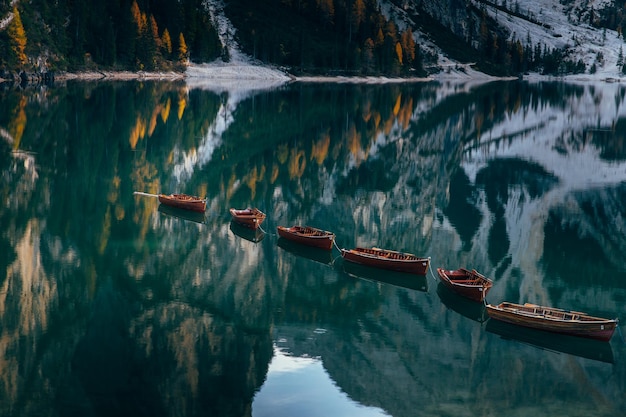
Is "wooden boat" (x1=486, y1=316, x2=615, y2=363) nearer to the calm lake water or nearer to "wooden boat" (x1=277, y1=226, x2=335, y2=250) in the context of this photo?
the calm lake water

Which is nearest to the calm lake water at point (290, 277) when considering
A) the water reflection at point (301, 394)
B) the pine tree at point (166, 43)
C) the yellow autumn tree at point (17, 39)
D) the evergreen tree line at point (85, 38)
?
the water reflection at point (301, 394)

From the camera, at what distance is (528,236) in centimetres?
4528

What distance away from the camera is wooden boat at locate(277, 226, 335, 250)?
4041 centimetres

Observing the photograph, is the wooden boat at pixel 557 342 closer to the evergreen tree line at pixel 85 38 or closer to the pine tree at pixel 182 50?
the evergreen tree line at pixel 85 38

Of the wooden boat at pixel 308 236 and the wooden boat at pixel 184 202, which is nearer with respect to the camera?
the wooden boat at pixel 308 236

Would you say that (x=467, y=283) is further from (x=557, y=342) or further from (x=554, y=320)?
(x=557, y=342)

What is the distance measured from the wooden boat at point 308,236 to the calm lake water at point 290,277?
1.77ft

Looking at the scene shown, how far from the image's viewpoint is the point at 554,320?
1185 inches

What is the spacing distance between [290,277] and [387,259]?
14.2 ft

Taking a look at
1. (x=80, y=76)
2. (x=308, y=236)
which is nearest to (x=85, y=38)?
(x=80, y=76)

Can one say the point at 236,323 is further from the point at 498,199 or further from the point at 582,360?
the point at 498,199

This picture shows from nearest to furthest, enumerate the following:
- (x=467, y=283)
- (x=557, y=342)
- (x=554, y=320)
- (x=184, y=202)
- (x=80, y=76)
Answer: (x=557, y=342)
(x=554, y=320)
(x=467, y=283)
(x=184, y=202)
(x=80, y=76)

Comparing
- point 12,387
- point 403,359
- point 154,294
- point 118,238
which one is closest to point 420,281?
point 403,359

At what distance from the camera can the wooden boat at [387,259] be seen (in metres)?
36.8
